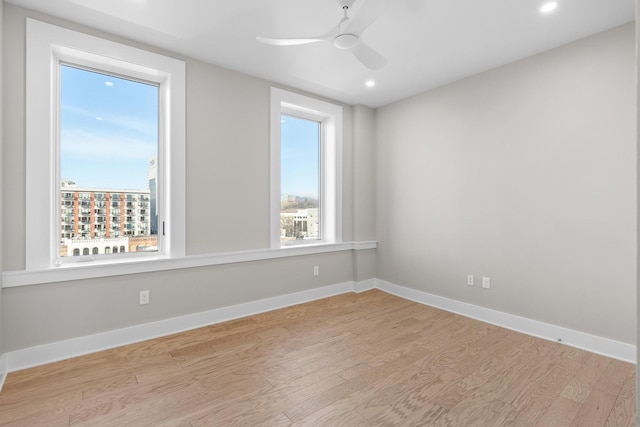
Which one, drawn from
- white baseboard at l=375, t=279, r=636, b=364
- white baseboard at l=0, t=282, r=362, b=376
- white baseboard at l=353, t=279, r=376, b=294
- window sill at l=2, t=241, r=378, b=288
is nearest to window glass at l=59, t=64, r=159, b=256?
window sill at l=2, t=241, r=378, b=288

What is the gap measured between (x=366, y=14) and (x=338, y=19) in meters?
0.54

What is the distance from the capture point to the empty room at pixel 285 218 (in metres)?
2.00

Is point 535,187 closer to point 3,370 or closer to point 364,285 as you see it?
point 364,285

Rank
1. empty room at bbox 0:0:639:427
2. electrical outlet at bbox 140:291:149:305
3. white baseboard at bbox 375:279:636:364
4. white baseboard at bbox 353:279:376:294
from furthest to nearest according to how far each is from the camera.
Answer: white baseboard at bbox 353:279:376:294, electrical outlet at bbox 140:291:149:305, white baseboard at bbox 375:279:636:364, empty room at bbox 0:0:639:427

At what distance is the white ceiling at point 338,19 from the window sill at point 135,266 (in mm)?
1937

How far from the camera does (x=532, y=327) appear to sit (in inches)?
112

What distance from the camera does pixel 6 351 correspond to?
84.3 inches

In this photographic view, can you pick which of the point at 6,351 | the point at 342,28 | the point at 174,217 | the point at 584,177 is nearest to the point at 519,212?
the point at 584,177

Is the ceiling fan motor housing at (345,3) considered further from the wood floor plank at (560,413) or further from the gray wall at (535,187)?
the wood floor plank at (560,413)

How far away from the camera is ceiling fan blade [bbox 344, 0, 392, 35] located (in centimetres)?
169

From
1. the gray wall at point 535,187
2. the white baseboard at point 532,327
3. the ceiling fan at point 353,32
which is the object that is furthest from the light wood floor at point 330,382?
the ceiling fan at point 353,32

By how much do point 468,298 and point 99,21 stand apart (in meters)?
4.28

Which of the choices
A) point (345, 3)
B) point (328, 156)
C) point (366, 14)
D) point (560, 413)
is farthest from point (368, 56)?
point (560, 413)

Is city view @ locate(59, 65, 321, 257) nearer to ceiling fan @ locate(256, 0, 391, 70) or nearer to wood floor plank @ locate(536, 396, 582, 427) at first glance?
ceiling fan @ locate(256, 0, 391, 70)
